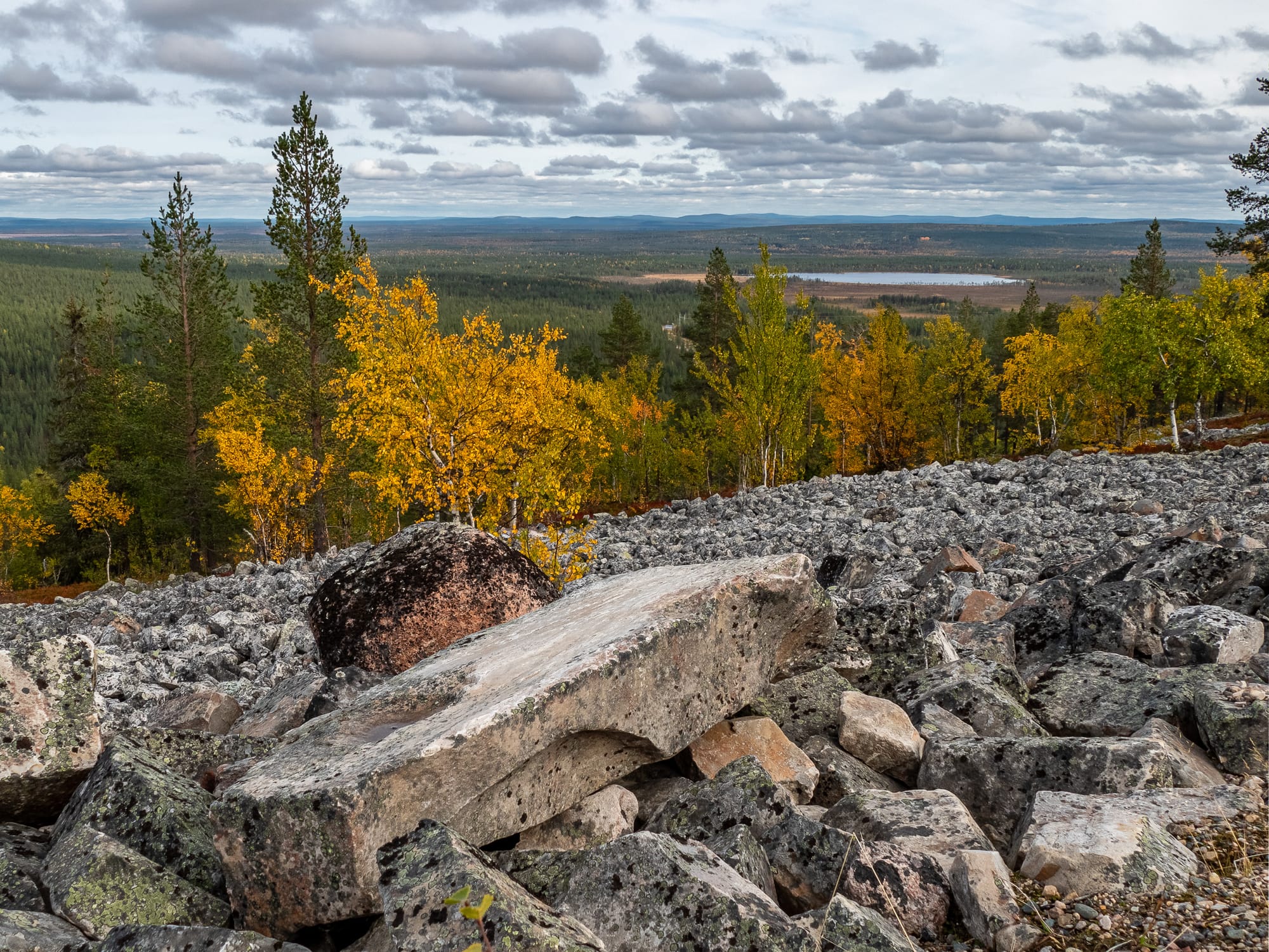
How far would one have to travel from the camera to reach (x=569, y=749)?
21.1 feet

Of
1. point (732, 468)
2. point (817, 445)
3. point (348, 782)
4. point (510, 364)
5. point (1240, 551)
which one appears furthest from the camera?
point (817, 445)

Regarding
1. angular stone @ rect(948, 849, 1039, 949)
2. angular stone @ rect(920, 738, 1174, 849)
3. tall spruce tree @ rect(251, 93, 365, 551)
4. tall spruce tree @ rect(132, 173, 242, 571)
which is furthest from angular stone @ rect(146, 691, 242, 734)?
tall spruce tree @ rect(132, 173, 242, 571)

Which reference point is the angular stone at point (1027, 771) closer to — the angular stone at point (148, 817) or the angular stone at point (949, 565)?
the angular stone at point (148, 817)

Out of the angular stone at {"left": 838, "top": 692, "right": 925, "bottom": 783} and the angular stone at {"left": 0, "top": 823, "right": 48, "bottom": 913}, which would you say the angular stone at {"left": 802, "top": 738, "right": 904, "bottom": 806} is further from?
the angular stone at {"left": 0, "top": 823, "right": 48, "bottom": 913}

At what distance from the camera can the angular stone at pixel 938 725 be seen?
7.70 metres

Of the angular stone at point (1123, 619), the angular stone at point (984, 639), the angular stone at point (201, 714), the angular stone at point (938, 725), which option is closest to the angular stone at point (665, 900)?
the angular stone at point (938, 725)

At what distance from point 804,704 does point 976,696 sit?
1623 mm

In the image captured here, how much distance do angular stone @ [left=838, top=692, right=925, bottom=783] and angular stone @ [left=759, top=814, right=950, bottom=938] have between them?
7.13ft

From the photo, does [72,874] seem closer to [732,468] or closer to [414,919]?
[414,919]

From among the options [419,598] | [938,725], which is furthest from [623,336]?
[938,725]

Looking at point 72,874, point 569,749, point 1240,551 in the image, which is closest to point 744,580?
point 569,749

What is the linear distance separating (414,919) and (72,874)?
283cm

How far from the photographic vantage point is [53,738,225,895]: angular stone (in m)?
6.12

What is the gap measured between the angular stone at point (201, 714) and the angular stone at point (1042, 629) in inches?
387
